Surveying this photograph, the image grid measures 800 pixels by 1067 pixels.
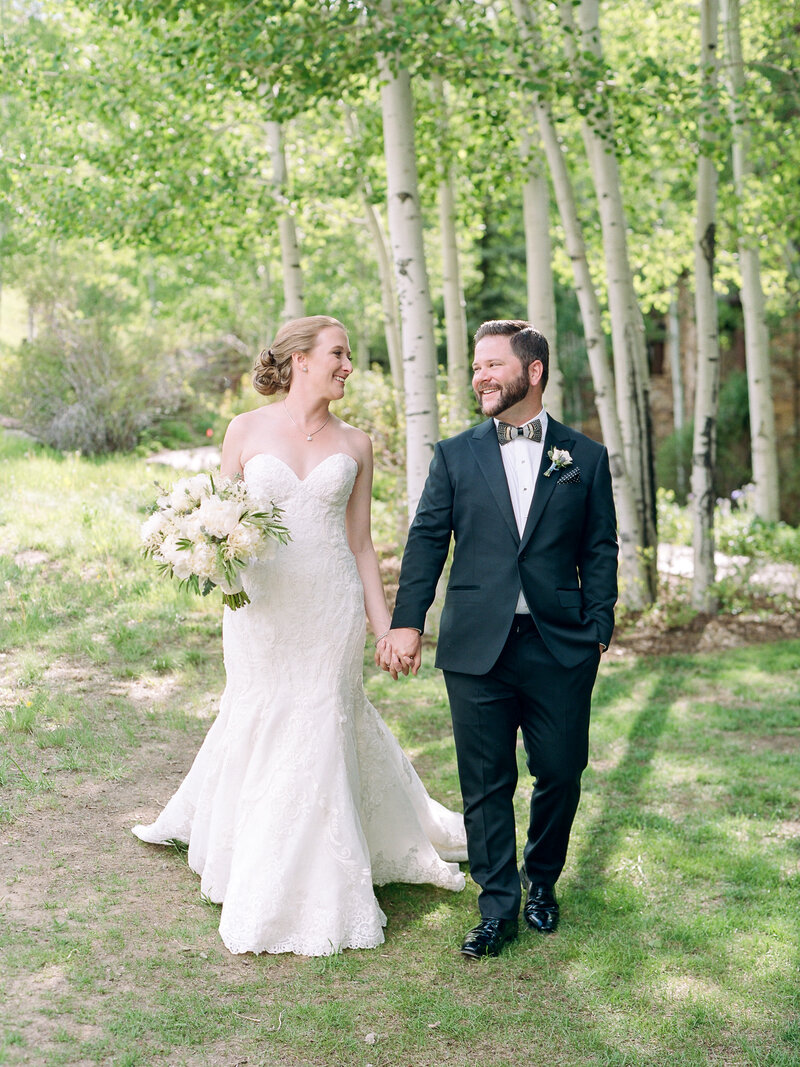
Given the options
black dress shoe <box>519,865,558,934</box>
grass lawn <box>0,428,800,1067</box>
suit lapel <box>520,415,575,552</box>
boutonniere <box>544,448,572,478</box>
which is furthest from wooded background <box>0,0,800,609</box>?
black dress shoe <box>519,865,558,934</box>

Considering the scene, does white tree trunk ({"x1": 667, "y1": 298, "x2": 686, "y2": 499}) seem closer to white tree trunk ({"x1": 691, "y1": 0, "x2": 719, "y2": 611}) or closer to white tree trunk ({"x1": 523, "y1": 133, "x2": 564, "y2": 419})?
white tree trunk ({"x1": 523, "y1": 133, "x2": 564, "y2": 419})

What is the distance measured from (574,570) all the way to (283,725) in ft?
4.24

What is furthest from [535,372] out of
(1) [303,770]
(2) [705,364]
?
(2) [705,364]

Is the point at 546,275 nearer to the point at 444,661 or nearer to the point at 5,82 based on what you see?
the point at 5,82

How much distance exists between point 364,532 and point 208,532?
90 cm

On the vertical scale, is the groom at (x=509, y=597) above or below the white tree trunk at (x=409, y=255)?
below

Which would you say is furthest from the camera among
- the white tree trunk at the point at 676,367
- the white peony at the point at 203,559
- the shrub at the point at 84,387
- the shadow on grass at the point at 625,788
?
the white tree trunk at the point at 676,367

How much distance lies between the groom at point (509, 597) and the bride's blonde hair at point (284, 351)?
2.28 feet

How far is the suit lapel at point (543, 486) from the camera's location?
13.6 ft

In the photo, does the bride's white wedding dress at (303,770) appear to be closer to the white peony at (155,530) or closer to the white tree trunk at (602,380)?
the white peony at (155,530)

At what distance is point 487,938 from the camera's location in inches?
163

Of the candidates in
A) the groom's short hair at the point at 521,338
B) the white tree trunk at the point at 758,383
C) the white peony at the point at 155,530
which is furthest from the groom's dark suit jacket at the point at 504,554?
the white tree trunk at the point at 758,383

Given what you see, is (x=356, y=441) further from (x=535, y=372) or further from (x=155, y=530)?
(x=155, y=530)

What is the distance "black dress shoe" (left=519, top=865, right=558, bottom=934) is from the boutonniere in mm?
1704
